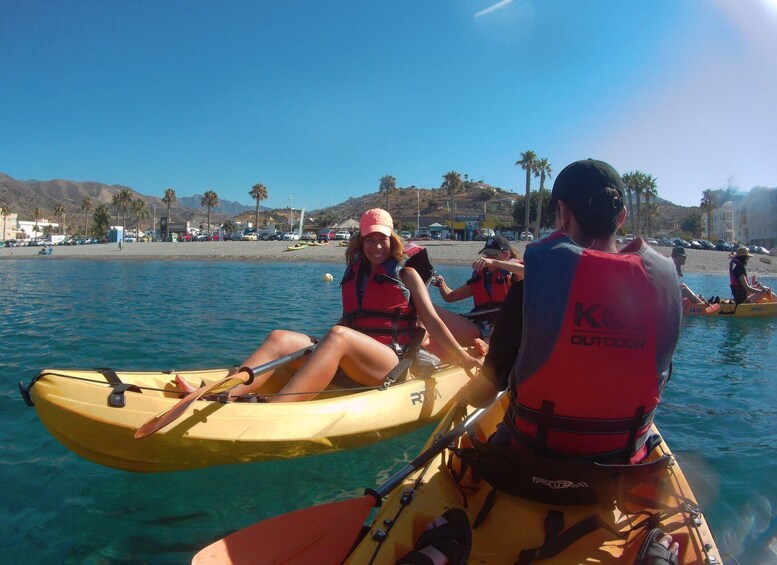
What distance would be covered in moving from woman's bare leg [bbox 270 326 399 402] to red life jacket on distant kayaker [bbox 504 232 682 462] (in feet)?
6.89

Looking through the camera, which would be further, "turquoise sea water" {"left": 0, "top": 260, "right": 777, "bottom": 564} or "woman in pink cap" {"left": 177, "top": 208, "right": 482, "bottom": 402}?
"woman in pink cap" {"left": 177, "top": 208, "right": 482, "bottom": 402}

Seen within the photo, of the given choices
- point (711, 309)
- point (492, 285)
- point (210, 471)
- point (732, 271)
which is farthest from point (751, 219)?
point (210, 471)

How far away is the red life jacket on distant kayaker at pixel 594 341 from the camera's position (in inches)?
74.3

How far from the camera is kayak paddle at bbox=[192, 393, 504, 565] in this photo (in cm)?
212

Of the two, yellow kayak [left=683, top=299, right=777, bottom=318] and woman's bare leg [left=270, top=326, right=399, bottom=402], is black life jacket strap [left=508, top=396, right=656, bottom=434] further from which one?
yellow kayak [left=683, top=299, right=777, bottom=318]

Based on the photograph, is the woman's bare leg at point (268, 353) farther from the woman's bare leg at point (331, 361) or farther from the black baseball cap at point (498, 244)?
the black baseball cap at point (498, 244)

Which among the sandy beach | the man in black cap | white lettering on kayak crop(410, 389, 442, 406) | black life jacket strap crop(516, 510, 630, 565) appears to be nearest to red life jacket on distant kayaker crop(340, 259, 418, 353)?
white lettering on kayak crop(410, 389, 442, 406)

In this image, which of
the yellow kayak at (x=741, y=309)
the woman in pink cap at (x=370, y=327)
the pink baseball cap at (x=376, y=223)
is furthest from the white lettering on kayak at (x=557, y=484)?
the yellow kayak at (x=741, y=309)

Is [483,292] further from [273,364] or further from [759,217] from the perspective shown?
[759,217]

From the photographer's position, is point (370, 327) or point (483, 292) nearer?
point (370, 327)

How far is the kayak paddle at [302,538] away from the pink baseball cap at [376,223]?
2.33 metres

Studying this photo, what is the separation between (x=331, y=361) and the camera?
12.9 feet

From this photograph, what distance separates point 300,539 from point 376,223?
2631 mm

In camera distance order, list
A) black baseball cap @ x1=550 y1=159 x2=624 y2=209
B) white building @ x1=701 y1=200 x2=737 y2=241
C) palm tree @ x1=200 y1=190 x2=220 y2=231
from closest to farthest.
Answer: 1. black baseball cap @ x1=550 y1=159 x2=624 y2=209
2. white building @ x1=701 y1=200 x2=737 y2=241
3. palm tree @ x1=200 y1=190 x2=220 y2=231
